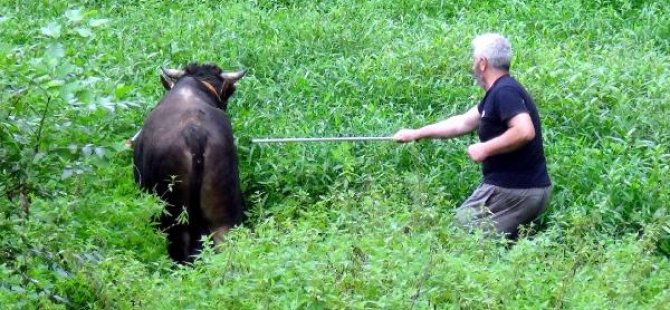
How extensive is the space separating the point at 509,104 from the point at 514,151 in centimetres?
30

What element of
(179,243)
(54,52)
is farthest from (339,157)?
(54,52)

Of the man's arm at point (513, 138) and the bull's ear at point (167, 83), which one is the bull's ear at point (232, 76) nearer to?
the bull's ear at point (167, 83)

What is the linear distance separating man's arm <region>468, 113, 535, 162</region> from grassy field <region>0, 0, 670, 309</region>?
1.65 ft

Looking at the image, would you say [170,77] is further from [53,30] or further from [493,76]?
[53,30]

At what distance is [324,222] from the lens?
26.6 feet

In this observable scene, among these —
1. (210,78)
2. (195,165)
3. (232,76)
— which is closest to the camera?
(195,165)

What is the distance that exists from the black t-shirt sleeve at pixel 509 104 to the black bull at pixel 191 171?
2.00 m

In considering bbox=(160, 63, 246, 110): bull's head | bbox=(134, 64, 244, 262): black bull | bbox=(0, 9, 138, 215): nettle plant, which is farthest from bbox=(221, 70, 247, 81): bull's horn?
bbox=(0, 9, 138, 215): nettle plant

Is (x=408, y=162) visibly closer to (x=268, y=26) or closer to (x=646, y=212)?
(x=646, y=212)

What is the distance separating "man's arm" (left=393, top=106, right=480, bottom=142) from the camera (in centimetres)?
873

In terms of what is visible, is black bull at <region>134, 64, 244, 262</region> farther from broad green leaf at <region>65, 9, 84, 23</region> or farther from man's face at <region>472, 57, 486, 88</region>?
broad green leaf at <region>65, 9, 84, 23</region>

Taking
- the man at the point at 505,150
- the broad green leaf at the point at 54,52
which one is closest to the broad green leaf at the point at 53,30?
the broad green leaf at the point at 54,52

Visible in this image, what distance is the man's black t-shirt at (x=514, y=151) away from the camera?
26.8 feet

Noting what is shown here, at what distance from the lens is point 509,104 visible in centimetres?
812
